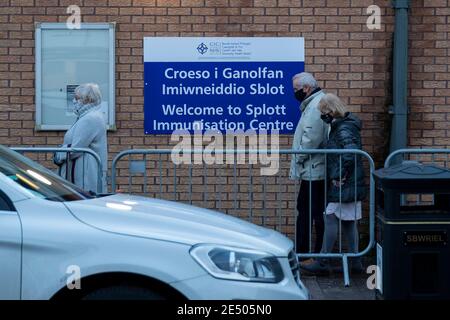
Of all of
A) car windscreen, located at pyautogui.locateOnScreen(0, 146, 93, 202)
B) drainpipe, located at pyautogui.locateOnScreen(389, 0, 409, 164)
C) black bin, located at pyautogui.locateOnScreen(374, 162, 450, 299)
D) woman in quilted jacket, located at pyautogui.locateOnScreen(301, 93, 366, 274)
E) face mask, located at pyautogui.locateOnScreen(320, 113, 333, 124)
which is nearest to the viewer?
car windscreen, located at pyautogui.locateOnScreen(0, 146, 93, 202)

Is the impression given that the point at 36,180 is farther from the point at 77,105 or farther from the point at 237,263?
the point at 77,105

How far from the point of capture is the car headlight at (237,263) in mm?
4852

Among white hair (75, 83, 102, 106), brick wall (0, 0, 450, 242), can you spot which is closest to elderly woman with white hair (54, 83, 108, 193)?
white hair (75, 83, 102, 106)

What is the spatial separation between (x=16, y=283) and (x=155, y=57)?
4809 mm

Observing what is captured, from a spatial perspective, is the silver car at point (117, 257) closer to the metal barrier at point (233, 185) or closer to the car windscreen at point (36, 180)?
the car windscreen at point (36, 180)

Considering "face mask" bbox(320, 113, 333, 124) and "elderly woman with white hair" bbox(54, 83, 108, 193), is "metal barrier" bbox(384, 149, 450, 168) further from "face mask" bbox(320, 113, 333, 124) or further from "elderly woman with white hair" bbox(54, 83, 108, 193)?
"elderly woman with white hair" bbox(54, 83, 108, 193)

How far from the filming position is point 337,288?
790 centimetres

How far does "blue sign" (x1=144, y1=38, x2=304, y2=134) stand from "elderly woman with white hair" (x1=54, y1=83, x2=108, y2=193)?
40.2 inches

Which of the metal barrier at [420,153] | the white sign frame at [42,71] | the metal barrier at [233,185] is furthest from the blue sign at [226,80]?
the metal barrier at [420,153]

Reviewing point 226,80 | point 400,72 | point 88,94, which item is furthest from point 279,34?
point 88,94

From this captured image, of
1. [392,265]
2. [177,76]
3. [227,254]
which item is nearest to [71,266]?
[227,254]

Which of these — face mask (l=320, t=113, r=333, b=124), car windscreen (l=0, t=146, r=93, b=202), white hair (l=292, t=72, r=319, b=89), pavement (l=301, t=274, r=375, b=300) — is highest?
white hair (l=292, t=72, r=319, b=89)

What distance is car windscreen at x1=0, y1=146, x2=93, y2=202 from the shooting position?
5.23m

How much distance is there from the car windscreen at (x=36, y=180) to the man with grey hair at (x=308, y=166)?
2.97m
